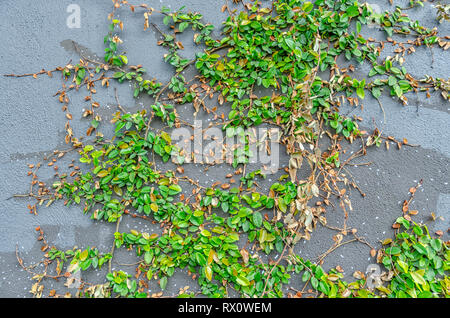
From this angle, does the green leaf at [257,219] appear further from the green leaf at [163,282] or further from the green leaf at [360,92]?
the green leaf at [360,92]

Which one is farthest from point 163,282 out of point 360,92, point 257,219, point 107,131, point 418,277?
point 360,92

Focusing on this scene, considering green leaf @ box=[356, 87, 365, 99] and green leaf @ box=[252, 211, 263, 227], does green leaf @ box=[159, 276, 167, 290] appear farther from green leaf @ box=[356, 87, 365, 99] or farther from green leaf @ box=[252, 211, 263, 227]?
green leaf @ box=[356, 87, 365, 99]

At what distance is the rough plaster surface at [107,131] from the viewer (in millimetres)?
1573

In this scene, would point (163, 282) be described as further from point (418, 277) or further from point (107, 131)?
point (418, 277)

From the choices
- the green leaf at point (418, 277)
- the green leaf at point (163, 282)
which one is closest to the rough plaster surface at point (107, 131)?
the green leaf at point (163, 282)

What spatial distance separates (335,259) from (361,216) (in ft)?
0.87

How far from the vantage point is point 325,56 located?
1.57 metres

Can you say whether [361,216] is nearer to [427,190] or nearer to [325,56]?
[427,190]

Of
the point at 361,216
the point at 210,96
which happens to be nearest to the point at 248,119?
the point at 210,96

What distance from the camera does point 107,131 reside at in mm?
1647

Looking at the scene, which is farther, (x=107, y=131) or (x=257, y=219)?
(x=107, y=131)

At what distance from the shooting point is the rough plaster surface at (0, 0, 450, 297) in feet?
5.16

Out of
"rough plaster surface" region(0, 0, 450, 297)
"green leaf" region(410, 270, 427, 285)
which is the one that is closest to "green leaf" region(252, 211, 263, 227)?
"rough plaster surface" region(0, 0, 450, 297)

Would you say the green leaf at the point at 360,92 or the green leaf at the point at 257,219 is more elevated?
the green leaf at the point at 360,92
